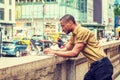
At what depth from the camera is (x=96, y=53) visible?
616 cm

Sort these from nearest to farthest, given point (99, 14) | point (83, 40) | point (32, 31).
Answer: point (83, 40)
point (32, 31)
point (99, 14)

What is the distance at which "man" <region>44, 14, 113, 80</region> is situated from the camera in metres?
6.06

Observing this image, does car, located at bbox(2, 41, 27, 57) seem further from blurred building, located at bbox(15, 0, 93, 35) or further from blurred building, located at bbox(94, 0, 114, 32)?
blurred building, located at bbox(94, 0, 114, 32)

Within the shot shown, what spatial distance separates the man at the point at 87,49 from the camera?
6.06m

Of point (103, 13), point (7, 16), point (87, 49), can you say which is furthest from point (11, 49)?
point (103, 13)

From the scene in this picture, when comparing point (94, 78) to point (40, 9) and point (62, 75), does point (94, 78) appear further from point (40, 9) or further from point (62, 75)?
point (40, 9)

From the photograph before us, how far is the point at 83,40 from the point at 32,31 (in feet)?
286

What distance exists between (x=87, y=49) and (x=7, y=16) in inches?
3159

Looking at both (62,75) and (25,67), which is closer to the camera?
(25,67)

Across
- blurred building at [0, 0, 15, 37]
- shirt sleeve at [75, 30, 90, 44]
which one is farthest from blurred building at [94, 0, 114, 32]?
shirt sleeve at [75, 30, 90, 44]

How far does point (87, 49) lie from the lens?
20.2ft

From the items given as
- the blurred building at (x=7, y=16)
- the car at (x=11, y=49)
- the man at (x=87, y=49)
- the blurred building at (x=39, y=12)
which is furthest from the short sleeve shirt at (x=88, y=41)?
the blurred building at (x=39, y=12)

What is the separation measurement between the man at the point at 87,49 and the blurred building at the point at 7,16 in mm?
77109

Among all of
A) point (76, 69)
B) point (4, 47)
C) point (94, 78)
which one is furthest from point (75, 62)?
point (4, 47)
